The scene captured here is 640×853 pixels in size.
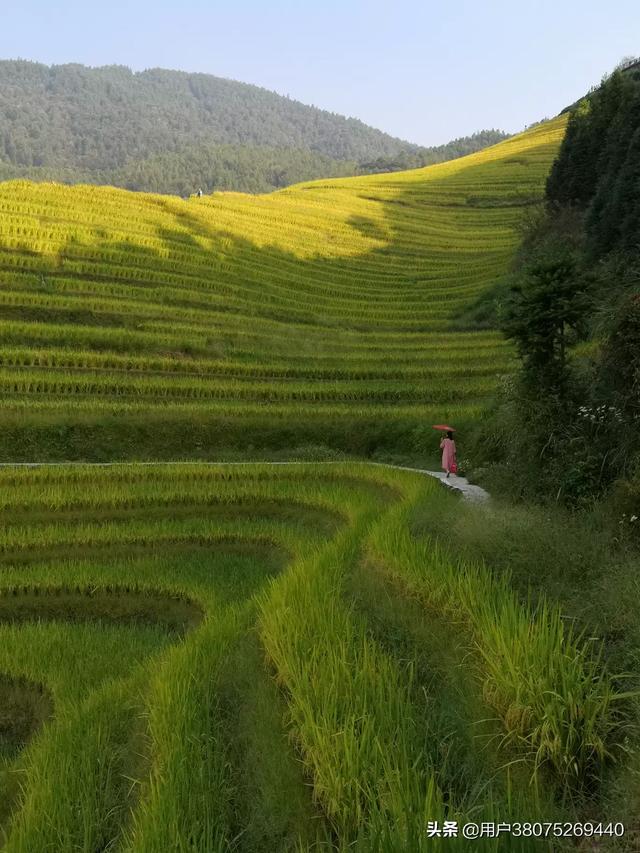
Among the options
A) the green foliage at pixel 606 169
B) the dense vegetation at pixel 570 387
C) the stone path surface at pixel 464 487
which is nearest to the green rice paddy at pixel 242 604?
the stone path surface at pixel 464 487

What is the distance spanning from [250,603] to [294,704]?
230 cm

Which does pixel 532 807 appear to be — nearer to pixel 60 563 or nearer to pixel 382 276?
pixel 60 563

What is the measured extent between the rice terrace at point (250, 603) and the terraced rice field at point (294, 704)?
2cm

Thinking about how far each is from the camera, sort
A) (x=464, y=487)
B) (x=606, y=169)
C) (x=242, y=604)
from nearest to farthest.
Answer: (x=242, y=604) → (x=464, y=487) → (x=606, y=169)

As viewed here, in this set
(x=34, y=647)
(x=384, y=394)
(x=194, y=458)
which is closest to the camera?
(x=34, y=647)

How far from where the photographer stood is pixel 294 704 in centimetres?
416

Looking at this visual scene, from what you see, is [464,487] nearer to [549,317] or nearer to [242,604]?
[549,317]

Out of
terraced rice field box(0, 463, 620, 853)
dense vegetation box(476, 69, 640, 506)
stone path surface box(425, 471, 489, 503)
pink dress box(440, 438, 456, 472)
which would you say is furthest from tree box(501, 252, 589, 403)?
terraced rice field box(0, 463, 620, 853)

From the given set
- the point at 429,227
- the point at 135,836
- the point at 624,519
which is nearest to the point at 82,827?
the point at 135,836

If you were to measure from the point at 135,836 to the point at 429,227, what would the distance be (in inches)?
1875

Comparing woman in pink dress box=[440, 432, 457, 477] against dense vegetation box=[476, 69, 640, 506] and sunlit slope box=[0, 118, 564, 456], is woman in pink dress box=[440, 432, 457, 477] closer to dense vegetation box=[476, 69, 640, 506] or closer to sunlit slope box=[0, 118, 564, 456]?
dense vegetation box=[476, 69, 640, 506]

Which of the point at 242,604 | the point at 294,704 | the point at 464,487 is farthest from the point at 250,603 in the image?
the point at 464,487

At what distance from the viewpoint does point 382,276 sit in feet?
115

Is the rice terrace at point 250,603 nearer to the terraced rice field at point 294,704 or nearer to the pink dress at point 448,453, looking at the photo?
the terraced rice field at point 294,704
